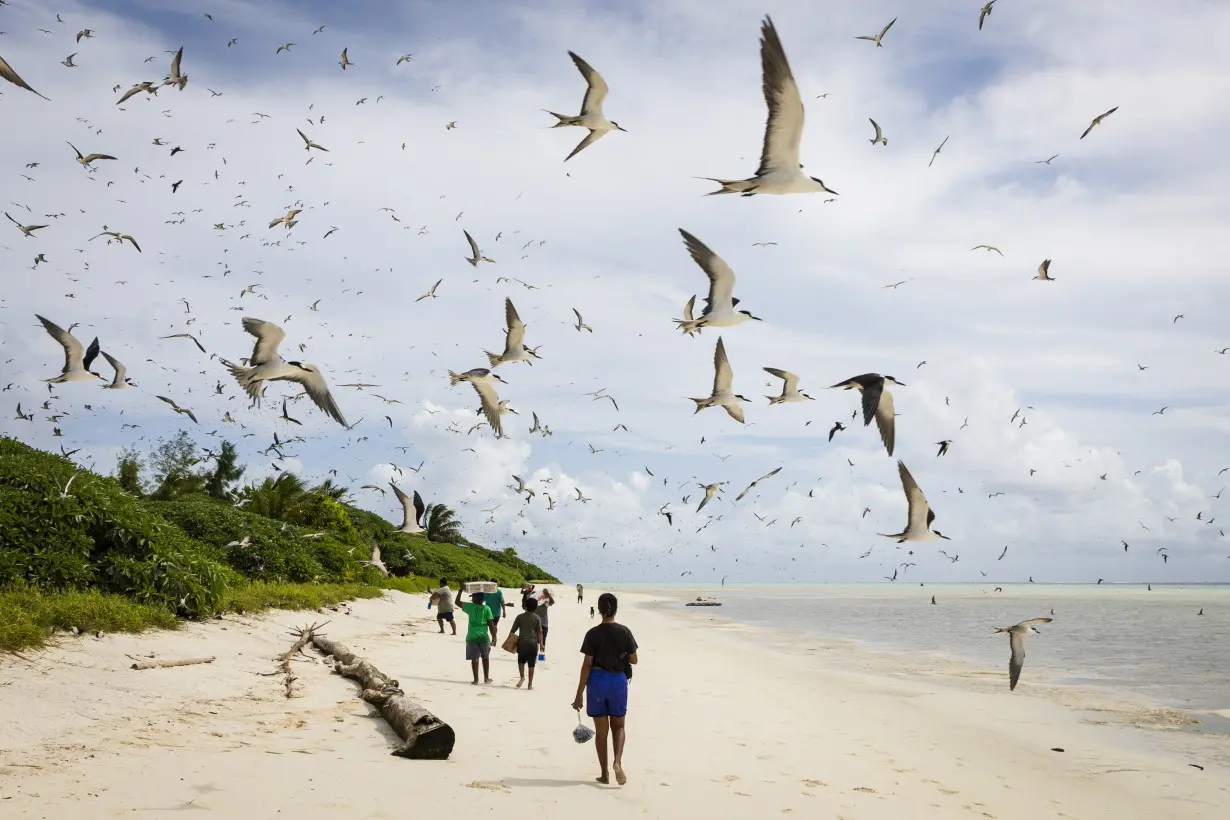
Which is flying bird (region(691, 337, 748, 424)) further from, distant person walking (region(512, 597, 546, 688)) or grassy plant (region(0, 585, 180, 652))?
grassy plant (region(0, 585, 180, 652))

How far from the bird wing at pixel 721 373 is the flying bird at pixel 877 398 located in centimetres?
315

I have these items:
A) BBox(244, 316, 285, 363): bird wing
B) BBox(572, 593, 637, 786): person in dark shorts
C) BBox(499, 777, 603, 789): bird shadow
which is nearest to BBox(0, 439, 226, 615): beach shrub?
BBox(244, 316, 285, 363): bird wing

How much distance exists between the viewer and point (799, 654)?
2795cm

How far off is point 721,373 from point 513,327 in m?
4.13

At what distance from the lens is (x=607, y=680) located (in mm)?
8625

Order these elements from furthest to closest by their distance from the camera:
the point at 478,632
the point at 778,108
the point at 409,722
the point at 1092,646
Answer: the point at 1092,646, the point at 478,632, the point at 778,108, the point at 409,722

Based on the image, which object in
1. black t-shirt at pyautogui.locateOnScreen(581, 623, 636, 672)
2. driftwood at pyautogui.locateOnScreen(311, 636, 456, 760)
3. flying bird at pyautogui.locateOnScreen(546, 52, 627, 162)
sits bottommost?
driftwood at pyautogui.locateOnScreen(311, 636, 456, 760)

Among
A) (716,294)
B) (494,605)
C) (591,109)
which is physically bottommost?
(494,605)

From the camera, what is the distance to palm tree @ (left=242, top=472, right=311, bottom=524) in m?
35.7

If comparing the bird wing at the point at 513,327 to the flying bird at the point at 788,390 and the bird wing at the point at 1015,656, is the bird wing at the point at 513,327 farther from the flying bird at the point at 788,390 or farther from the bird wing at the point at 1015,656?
the bird wing at the point at 1015,656

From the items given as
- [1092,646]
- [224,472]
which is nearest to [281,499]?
[224,472]

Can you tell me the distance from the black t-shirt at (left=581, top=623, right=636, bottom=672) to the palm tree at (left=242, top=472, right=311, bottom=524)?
29727 millimetres

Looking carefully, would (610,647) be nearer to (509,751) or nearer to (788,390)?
(509,751)

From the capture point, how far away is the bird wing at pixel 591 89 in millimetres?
12508
